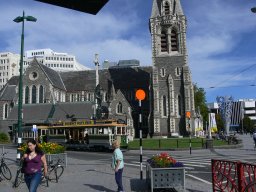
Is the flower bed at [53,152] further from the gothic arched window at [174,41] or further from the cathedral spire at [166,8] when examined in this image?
the cathedral spire at [166,8]

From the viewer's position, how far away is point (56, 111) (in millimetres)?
56688

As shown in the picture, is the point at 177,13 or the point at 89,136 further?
the point at 177,13

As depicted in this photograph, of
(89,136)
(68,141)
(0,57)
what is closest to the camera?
(89,136)

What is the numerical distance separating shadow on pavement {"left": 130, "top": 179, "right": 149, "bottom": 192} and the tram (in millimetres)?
18034

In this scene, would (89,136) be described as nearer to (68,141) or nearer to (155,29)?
(68,141)

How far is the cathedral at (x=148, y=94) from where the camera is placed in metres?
55.3

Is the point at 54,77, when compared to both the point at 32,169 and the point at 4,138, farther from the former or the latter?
the point at 32,169

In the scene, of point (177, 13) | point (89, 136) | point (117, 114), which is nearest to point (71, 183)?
point (89, 136)

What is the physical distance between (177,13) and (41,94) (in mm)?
30088

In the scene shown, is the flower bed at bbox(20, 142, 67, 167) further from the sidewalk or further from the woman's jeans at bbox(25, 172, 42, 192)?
the woman's jeans at bbox(25, 172, 42, 192)

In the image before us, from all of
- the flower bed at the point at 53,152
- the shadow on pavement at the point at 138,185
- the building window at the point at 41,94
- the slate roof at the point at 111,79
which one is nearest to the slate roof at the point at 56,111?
the building window at the point at 41,94

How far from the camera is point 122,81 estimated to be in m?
67.9

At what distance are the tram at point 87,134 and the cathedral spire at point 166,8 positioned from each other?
116 ft

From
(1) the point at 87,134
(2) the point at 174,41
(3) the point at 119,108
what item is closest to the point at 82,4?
(1) the point at 87,134
